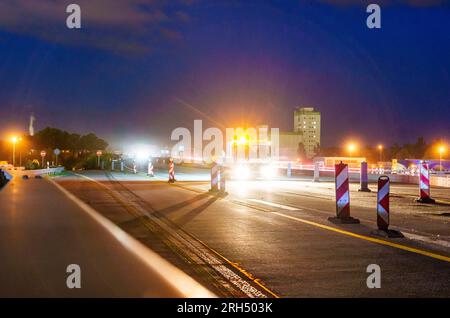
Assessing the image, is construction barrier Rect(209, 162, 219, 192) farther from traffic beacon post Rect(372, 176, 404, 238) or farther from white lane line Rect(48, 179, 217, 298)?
traffic beacon post Rect(372, 176, 404, 238)

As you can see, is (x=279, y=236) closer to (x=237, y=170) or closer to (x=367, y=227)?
(x=367, y=227)

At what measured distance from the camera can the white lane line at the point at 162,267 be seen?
21.8 ft

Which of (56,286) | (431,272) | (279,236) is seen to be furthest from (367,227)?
(56,286)

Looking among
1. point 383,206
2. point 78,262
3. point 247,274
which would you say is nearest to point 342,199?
point 383,206

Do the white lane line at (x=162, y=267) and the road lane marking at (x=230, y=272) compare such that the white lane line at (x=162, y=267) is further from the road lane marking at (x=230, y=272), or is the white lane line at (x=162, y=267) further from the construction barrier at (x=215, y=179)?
the construction barrier at (x=215, y=179)

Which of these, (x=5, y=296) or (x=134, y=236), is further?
(x=134, y=236)

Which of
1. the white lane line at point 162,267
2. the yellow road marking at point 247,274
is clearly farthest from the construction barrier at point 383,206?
the white lane line at point 162,267

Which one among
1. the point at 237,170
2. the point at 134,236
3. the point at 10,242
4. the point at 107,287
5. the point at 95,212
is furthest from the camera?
the point at 237,170

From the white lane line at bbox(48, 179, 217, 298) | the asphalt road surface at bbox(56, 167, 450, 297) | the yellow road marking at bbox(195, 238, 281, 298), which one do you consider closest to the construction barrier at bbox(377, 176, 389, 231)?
the asphalt road surface at bbox(56, 167, 450, 297)

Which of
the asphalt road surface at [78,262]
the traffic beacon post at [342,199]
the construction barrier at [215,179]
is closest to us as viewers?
the asphalt road surface at [78,262]

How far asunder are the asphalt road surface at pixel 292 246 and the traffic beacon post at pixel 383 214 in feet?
0.76

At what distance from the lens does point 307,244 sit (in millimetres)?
10141

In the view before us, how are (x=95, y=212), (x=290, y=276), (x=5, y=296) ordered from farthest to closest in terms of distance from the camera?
(x=95, y=212) < (x=290, y=276) < (x=5, y=296)
